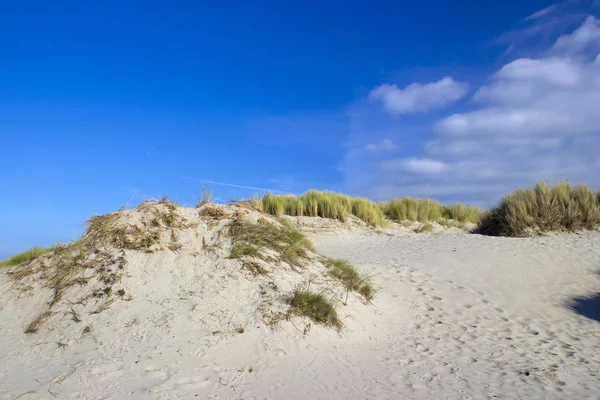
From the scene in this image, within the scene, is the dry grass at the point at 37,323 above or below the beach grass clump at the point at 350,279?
below

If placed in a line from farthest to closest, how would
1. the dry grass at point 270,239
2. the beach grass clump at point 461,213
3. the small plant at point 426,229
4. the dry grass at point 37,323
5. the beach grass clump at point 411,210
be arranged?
the beach grass clump at point 461,213 → the beach grass clump at point 411,210 → the small plant at point 426,229 → the dry grass at point 270,239 → the dry grass at point 37,323

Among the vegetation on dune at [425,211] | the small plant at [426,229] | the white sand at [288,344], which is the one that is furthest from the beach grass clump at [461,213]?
the white sand at [288,344]

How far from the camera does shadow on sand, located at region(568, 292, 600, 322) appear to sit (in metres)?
7.93

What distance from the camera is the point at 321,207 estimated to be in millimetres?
16219

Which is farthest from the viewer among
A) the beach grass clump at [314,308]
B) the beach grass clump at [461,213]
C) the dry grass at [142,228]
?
the beach grass clump at [461,213]

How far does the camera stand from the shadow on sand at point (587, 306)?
26.0 feet

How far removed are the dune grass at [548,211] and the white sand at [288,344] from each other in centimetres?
519

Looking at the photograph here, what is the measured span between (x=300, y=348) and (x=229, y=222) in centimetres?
309

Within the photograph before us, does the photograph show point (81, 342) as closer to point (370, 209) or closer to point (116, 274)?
point (116, 274)

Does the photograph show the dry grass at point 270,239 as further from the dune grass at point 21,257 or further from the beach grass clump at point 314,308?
the dune grass at point 21,257

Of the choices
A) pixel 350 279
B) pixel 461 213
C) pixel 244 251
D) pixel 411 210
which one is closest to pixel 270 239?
pixel 244 251

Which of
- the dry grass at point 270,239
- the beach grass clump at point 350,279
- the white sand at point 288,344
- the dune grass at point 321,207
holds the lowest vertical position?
the white sand at point 288,344

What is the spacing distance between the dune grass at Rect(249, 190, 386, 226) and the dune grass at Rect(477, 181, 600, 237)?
14.0 feet

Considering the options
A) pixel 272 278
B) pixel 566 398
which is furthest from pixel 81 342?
pixel 566 398
